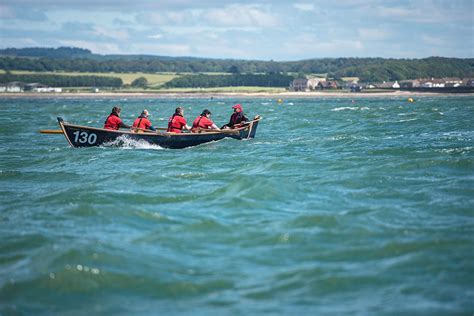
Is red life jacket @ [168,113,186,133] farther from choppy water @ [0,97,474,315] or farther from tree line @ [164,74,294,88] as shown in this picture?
tree line @ [164,74,294,88]

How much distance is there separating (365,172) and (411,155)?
364cm

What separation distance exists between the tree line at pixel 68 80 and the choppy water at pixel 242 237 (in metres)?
168

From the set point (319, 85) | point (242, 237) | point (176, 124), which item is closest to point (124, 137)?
point (176, 124)

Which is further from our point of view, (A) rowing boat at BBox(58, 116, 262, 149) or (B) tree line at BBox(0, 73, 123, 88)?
(B) tree line at BBox(0, 73, 123, 88)

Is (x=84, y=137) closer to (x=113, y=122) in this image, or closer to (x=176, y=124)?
(x=113, y=122)

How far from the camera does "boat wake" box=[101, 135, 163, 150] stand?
958 inches

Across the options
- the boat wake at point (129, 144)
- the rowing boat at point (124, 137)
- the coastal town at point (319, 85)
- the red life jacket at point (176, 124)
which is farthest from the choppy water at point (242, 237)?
the coastal town at point (319, 85)

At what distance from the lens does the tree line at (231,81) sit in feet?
614

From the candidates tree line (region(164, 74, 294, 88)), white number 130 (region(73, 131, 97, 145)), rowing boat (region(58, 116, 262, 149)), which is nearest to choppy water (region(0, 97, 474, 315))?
rowing boat (region(58, 116, 262, 149))

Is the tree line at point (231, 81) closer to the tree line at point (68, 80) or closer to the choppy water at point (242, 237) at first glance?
the tree line at point (68, 80)

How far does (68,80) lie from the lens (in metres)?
188

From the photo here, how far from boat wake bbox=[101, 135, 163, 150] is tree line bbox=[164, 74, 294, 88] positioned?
16105 centimetres

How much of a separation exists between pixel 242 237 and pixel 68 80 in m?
182

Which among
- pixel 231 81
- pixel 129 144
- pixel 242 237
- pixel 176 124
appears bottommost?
pixel 231 81
